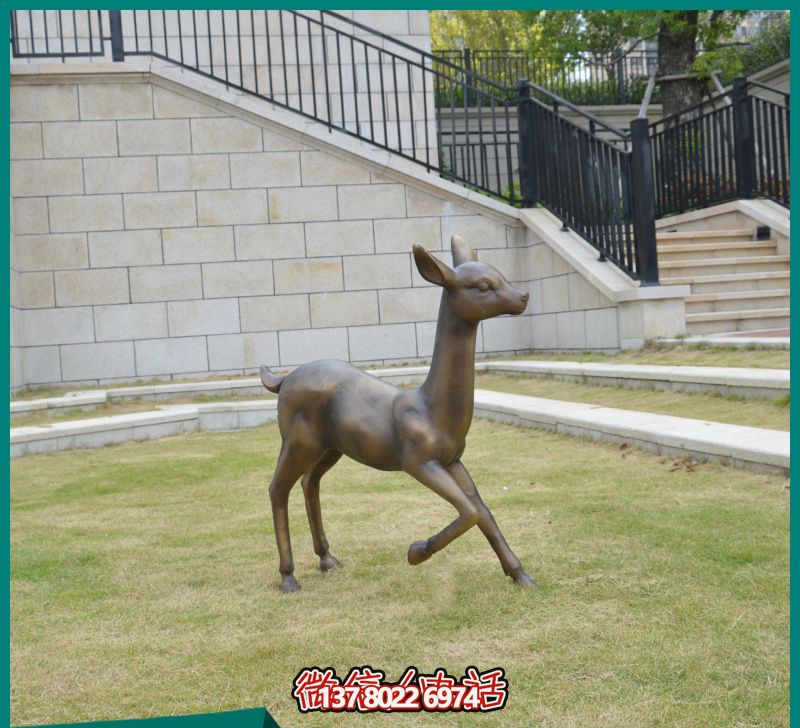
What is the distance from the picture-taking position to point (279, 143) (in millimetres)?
12258

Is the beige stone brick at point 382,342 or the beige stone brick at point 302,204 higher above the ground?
the beige stone brick at point 302,204

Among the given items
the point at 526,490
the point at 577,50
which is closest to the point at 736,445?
the point at 526,490

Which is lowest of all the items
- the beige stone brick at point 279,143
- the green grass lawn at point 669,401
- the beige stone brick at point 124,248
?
the green grass lawn at point 669,401

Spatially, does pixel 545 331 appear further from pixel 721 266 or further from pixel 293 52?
pixel 293 52

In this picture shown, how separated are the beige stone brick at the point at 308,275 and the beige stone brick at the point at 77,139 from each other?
2.73 m

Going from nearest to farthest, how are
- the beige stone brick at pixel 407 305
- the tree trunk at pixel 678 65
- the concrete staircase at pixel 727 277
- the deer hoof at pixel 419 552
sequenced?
the deer hoof at pixel 419 552 → the concrete staircase at pixel 727 277 → the beige stone brick at pixel 407 305 → the tree trunk at pixel 678 65

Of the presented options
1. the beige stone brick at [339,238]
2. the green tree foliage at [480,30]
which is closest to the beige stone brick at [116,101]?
the beige stone brick at [339,238]

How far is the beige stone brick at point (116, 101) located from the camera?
1189 centimetres

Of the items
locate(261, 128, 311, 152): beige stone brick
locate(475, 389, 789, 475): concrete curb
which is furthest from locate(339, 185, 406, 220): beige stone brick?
locate(475, 389, 789, 475): concrete curb

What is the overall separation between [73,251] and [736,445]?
9472mm

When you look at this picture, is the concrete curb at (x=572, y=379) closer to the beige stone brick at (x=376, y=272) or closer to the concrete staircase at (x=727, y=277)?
the beige stone brick at (x=376, y=272)

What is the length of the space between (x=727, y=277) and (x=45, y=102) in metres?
9.20

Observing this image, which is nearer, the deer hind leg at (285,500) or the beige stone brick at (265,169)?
the deer hind leg at (285,500)

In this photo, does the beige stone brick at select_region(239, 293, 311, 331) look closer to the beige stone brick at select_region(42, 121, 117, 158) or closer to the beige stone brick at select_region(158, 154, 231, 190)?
the beige stone brick at select_region(158, 154, 231, 190)
